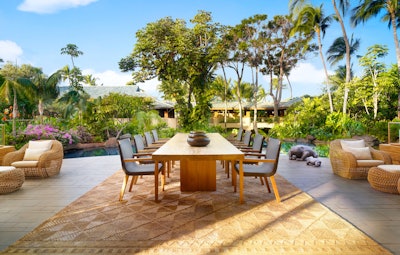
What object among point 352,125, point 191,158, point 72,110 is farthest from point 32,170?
point 352,125

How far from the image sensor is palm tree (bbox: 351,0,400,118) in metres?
14.7

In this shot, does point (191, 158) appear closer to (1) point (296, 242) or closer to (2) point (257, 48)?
(1) point (296, 242)

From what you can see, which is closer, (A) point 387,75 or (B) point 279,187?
(B) point 279,187

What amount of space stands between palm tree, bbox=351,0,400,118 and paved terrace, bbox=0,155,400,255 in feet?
42.3

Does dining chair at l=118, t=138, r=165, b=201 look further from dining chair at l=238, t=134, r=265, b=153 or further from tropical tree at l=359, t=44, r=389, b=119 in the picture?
tropical tree at l=359, t=44, r=389, b=119

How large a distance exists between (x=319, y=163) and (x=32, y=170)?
5644mm

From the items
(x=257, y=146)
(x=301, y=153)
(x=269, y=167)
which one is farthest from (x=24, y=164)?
(x=301, y=153)

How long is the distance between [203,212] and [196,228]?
18.2 inches

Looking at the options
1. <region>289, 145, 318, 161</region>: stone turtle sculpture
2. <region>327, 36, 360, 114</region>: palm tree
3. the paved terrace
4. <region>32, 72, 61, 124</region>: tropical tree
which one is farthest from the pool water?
<region>327, 36, 360, 114</region>: palm tree

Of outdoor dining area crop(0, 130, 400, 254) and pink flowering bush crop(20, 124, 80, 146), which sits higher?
pink flowering bush crop(20, 124, 80, 146)

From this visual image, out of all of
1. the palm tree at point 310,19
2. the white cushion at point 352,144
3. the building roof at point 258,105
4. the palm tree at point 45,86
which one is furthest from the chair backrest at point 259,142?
the building roof at point 258,105

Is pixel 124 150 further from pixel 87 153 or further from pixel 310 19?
pixel 310 19

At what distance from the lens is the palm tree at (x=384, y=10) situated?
48.3 ft

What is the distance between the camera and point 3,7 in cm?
2075
